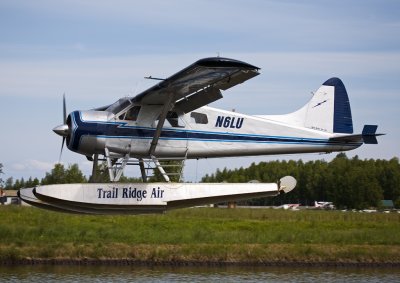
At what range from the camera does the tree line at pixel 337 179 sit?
7494cm

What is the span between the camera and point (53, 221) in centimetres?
3022

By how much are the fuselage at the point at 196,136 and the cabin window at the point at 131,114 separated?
2 centimetres

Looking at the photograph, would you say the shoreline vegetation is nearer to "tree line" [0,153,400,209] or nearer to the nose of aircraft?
the nose of aircraft

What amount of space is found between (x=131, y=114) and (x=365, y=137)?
19.3 feet

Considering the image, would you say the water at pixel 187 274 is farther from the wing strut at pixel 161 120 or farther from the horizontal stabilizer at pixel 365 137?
the wing strut at pixel 161 120

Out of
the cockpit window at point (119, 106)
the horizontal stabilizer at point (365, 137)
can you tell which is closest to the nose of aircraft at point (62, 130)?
the cockpit window at point (119, 106)

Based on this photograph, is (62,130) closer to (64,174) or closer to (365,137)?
(365,137)

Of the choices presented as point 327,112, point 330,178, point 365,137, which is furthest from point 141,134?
point 330,178

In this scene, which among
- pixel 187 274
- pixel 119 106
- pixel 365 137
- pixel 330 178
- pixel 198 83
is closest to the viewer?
pixel 198 83

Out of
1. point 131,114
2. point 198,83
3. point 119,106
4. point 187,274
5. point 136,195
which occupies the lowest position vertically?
point 187,274

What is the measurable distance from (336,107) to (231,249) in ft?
25.2

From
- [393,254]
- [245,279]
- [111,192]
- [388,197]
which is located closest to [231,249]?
[245,279]

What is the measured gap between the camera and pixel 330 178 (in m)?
81.7

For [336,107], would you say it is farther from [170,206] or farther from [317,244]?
[317,244]
